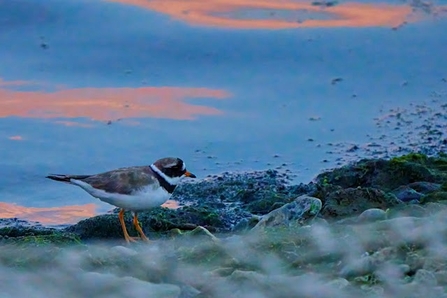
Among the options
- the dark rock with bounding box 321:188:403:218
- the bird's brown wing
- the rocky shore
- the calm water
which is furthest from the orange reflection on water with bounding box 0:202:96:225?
the dark rock with bounding box 321:188:403:218

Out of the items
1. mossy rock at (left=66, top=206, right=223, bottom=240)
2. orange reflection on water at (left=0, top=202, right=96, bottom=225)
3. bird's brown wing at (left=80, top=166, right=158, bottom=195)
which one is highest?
bird's brown wing at (left=80, top=166, right=158, bottom=195)

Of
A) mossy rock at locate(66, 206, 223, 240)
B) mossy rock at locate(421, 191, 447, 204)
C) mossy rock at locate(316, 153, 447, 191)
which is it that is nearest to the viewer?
mossy rock at locate(421, 191, 447, 204)

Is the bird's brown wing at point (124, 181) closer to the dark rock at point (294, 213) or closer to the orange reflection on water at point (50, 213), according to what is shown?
the dark rock at point (294, 213)

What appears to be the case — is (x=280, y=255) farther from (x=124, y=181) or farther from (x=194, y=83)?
(x=194, y=83)

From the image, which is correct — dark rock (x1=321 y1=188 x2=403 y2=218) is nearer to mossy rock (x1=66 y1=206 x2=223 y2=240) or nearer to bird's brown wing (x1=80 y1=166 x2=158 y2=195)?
mossy rock (x1=66 y1=206 x2=223 y2=240)

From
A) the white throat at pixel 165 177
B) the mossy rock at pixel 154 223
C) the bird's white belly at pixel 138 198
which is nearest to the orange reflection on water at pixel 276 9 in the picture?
the mossy rock at pixel 154 223

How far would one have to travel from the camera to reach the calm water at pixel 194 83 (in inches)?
394

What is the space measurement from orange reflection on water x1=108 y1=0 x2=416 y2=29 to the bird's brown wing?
5279mm

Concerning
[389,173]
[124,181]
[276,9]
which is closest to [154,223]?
[124,181]

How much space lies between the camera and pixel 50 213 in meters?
9.03

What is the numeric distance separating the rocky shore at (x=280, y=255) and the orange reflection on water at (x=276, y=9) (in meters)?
5.12

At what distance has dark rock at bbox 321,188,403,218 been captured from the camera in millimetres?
7207

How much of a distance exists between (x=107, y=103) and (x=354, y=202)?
13.9 ft

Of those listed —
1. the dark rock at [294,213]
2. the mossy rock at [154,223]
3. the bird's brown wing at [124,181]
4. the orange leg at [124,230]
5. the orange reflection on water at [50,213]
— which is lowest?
the orange reflection on water at [50,213]
